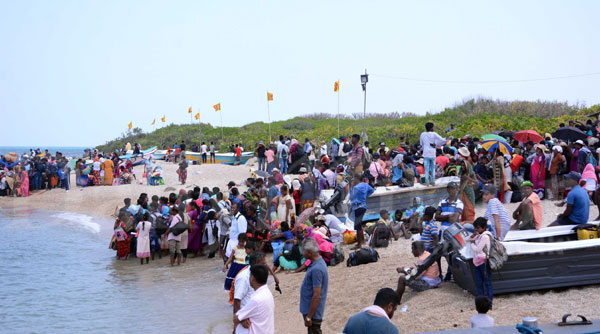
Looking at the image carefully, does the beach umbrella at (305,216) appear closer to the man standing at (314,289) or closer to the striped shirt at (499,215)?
the striped shirt at (499,215)

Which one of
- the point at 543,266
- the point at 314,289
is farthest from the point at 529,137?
the point at 314,289

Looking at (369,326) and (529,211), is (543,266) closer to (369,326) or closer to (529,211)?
(529,211)

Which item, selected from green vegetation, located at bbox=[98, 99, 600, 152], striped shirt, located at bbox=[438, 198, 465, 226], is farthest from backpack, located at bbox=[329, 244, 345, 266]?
green vegetation, located at bbox=[98, 99, 600, 152]

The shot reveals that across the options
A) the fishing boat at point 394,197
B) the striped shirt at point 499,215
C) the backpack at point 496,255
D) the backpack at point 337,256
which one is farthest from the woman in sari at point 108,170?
the backpack at point 496,255

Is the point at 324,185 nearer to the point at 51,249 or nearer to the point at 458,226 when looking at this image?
the point at 458,226

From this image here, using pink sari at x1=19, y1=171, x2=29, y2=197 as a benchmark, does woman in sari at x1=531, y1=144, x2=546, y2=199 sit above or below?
above

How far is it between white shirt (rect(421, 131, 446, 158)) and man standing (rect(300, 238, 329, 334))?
8.20 metres

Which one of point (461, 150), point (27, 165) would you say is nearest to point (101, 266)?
point (461, 150)

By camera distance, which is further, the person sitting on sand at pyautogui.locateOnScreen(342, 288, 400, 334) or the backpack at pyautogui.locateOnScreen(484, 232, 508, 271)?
the backpack at pyautogui.locateOnScreen(484, 232, 508, 271)

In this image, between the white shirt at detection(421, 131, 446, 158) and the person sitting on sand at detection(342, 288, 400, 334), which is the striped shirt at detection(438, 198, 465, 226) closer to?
the white shirt at detection(421, 131, 446, 158)

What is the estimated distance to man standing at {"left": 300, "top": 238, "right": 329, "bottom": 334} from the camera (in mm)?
6438

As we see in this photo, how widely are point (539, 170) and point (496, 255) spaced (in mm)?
8091

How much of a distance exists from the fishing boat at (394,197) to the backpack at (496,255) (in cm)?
627

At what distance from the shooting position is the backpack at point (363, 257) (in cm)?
1148
